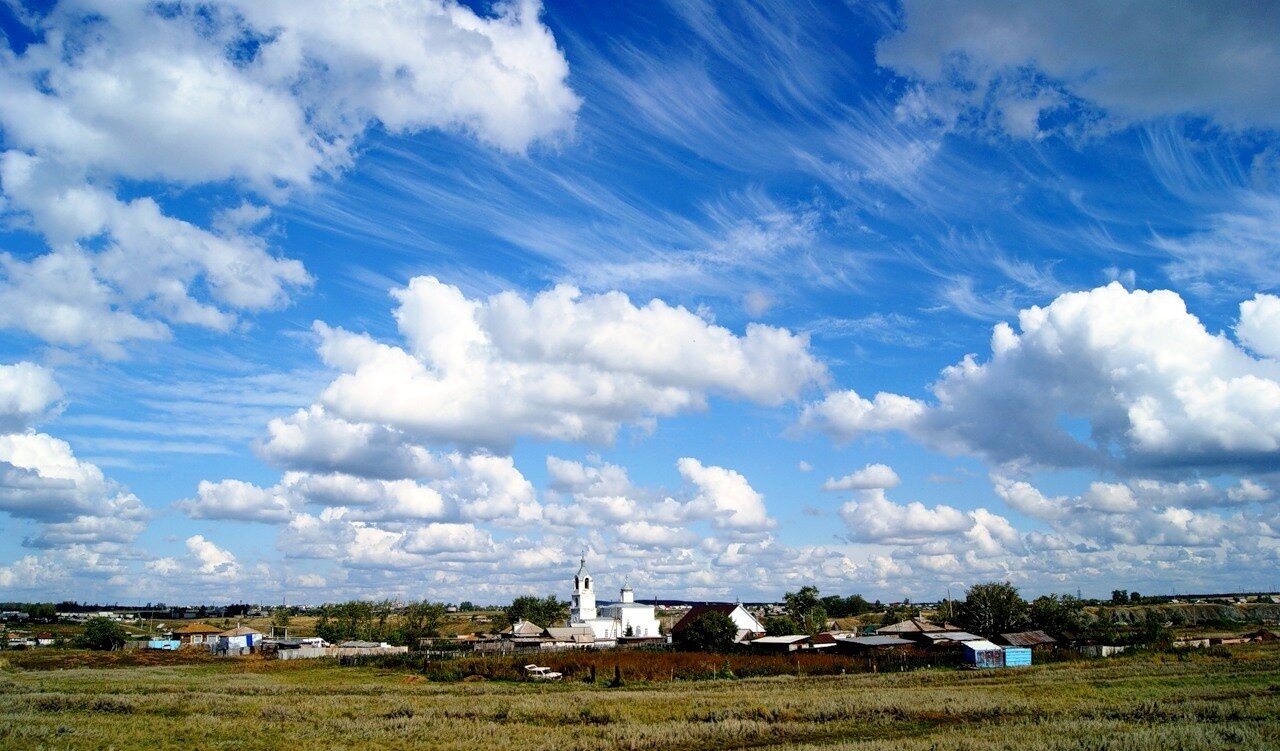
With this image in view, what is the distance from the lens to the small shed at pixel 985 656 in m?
67.4

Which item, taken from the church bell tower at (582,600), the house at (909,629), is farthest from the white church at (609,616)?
the house at (909,629)

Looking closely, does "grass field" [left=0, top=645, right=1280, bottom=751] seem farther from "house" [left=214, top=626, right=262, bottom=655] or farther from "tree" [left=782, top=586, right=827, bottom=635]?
"tree" [left=782, top=586, right=827, bottom=635]

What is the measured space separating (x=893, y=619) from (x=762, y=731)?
117534 mm

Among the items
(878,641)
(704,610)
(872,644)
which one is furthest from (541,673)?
(704,610)

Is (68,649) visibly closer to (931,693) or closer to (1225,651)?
(931,693)

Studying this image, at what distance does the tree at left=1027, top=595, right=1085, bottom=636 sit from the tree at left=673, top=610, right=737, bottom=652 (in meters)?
33.4

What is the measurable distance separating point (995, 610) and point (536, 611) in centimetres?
7055

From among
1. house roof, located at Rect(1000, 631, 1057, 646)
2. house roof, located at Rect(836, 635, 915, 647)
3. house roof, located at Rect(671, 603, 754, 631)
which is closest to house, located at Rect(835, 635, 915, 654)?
house roof, located at Rect(836, 635, 915, 647)

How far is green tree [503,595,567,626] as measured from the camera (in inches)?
5374

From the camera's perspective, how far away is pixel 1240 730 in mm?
29016

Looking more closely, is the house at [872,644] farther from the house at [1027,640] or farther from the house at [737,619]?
the house at [737,619]

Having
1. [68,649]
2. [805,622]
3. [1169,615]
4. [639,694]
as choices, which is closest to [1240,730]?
[639,694]

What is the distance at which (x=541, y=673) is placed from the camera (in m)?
61.6

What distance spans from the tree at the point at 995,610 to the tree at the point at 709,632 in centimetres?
2748
